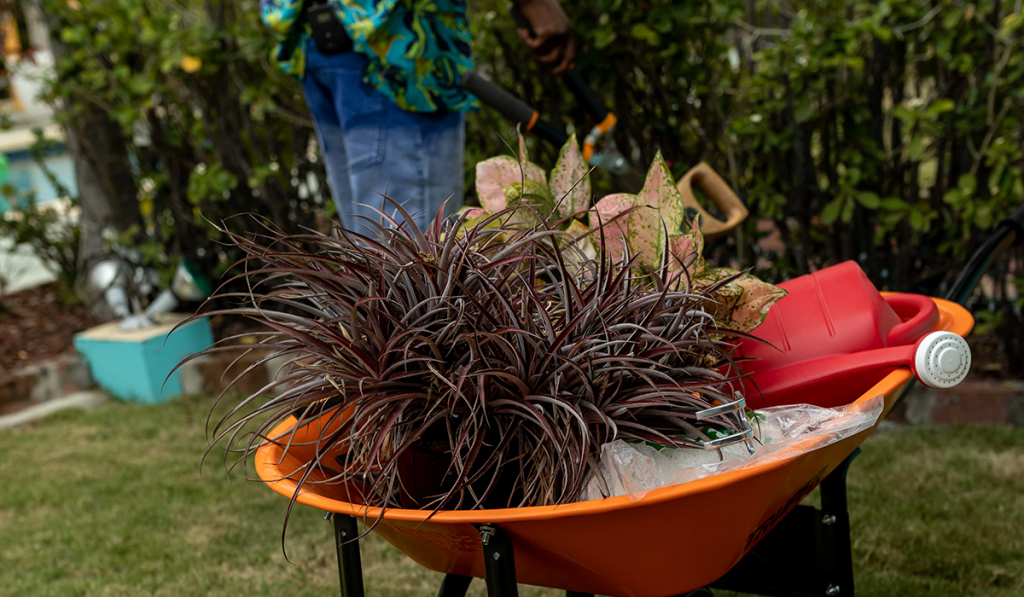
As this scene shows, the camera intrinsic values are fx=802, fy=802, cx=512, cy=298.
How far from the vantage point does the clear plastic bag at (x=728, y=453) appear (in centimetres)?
87

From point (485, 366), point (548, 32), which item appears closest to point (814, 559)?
point (485, 366)

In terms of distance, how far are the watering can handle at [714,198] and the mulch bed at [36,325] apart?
3497mm

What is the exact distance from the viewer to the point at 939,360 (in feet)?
3.39

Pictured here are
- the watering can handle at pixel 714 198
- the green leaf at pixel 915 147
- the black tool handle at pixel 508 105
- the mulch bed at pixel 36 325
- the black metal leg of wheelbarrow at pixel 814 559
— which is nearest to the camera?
the black metal leg of wheelbarrow at pixel 814 559

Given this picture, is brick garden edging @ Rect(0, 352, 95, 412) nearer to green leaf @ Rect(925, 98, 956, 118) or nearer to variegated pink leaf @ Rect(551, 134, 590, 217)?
variegated pink leaf @ Rect(551, 134, 590, 217)

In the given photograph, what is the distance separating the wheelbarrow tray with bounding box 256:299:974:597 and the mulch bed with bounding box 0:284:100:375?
11.4 feet

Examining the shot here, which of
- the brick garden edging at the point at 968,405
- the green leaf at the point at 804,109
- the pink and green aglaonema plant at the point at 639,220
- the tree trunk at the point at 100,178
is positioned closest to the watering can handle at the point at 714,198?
the pink and green aglaonema plant at the point at 639,220

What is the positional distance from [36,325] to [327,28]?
3.21 metres

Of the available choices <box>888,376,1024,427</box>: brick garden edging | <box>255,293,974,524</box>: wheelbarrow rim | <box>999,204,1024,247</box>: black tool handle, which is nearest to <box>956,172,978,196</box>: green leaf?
<box>888,376,1024,427</box>: brick garden edging

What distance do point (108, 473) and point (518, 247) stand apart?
93.6 inches

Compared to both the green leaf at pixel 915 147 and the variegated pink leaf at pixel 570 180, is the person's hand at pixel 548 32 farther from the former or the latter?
the green leaf at pixel 915 147

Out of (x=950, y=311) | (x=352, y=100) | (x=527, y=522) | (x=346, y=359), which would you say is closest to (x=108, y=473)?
(x=352, y=100)

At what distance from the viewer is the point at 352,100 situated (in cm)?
205

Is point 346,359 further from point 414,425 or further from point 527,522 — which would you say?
point 527,522
